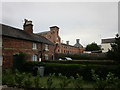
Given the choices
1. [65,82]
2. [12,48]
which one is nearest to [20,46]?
[12,48]

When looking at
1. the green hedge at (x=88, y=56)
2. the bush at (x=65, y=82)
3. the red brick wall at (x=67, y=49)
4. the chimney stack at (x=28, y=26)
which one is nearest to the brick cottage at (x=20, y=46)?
the chimney stack at (x=28, y=26)

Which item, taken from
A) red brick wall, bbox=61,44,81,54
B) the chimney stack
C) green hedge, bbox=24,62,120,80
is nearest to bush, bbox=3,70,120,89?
green hedge, bbox=24,62,120,80

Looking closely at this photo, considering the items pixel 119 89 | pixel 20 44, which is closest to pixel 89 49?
pixel 20 44

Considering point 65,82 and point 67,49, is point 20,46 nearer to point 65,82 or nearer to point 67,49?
point 65,82

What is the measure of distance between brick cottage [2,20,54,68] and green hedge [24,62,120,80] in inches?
123

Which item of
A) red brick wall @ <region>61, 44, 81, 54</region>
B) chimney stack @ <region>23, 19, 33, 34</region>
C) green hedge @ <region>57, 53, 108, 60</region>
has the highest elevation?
chimney stack @ <region>23, 19, 33, 34</region>

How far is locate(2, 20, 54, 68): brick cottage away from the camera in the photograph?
16.5 meters

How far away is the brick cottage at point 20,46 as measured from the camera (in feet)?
54.0

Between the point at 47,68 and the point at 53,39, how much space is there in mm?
25972

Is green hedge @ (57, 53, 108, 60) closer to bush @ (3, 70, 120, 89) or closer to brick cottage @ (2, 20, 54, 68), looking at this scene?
brick cottage @ (2, 20, 54, 68)

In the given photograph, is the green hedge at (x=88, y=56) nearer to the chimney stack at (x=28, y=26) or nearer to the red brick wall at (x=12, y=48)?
the chimney stack at (x=28, y=26)

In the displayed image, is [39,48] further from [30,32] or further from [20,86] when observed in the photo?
[20,86]

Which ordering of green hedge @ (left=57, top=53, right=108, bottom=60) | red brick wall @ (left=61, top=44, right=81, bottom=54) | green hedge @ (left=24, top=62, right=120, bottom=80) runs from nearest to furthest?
green hedge @ (left=24, top=62, right=120, bottom=80), green hedge @ (left=57, top=53, right=108, bottom=60), red brick wall @ (left=61, top=44, right=81, bottom=54)

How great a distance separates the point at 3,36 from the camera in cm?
1598
